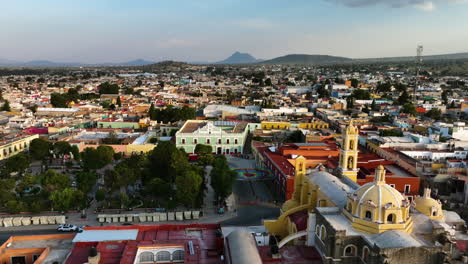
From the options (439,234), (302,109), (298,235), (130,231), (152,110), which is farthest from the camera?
(302,109)

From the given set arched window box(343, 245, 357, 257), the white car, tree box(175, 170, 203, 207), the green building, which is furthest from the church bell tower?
the green building

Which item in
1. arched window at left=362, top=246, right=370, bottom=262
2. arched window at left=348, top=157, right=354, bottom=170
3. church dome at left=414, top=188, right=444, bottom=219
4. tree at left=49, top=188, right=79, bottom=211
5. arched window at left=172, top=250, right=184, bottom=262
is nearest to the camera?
arched window at left=362, top=246, right=370, bottom=262

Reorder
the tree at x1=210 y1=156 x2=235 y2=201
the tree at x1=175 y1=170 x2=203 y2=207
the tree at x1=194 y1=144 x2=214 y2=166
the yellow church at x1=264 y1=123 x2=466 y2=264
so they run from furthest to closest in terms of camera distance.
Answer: the tree at x1=194 y1=144 x2=214 y2=166
the tree at x1=210 y1=156 x2=235 y2=201
the tree at x1=175 y1=170 x2=203 y2=207
the yellow church at x1=264 y1=123 x2=466 y2=264

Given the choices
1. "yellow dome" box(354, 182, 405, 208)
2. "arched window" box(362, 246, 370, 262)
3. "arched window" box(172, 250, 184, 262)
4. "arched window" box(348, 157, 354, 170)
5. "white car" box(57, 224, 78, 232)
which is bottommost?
"white car" box(57, 224, 78, 232)

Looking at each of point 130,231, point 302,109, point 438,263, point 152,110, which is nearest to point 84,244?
point 130,231

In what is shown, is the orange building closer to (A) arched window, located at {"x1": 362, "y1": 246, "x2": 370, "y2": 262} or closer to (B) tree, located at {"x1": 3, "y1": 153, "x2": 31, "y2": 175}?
(A) arched window, located at {"x1": 362, "y1": 246, "x2": 370, "y2": 262}

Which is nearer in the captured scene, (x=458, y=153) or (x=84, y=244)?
(x=84, y=244)

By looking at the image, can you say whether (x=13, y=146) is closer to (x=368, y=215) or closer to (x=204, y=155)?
(x=204, y=155)

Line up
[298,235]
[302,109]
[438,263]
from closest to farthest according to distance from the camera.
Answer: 1. [438,263]
2. [298,235]
3. [302,109]

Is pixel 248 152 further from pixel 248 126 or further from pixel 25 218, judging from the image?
pixel 25 218

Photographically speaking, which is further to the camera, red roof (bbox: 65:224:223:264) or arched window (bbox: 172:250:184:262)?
arched window (bbox: 172:250:184:262)
